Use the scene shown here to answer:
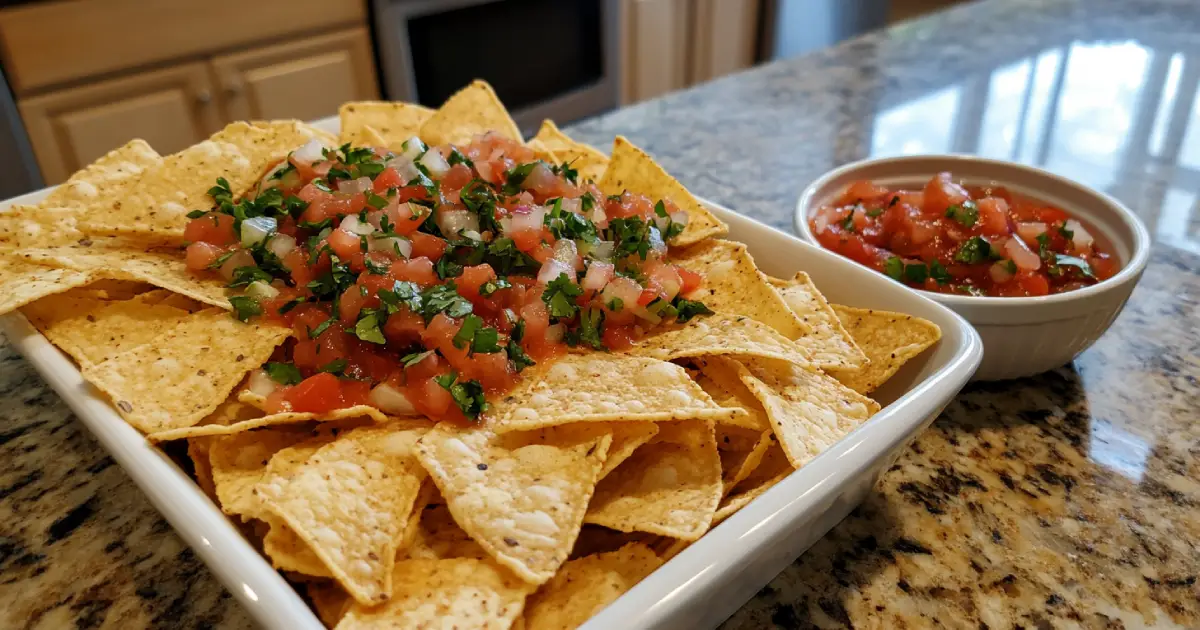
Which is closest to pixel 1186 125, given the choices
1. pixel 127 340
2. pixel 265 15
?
pixel 127 340

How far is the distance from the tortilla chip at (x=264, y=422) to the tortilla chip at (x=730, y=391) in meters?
0.38

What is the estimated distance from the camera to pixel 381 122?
1479 millimetres

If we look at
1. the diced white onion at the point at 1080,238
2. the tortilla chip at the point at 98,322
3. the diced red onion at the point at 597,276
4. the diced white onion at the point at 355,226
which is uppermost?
the diced white onion at the point at 355,226

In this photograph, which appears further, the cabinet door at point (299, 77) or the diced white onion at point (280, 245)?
the cabinet door at point (299, 77)

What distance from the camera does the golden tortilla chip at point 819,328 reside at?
957mm

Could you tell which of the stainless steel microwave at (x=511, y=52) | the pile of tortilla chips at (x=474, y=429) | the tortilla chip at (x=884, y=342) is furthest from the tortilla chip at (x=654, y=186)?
the stainless steel microwave at (x=511, y=52)

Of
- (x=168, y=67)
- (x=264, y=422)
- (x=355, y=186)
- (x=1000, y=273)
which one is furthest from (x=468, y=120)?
(x=168, y=67)

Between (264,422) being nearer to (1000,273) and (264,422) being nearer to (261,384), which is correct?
(261,384)

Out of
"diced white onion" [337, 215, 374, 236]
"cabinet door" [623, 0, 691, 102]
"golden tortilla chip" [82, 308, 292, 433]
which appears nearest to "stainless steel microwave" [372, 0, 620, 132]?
"cabinet door" [623, 0, 691, 102]

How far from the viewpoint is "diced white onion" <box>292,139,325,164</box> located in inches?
47.5

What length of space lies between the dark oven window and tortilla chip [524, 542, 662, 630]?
2794 millimetres

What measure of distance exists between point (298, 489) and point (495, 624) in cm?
23

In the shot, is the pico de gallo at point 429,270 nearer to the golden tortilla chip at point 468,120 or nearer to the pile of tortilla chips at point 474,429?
the pile of tortilla chips at point 474,429

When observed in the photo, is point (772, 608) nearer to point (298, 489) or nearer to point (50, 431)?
point (298, 489)
